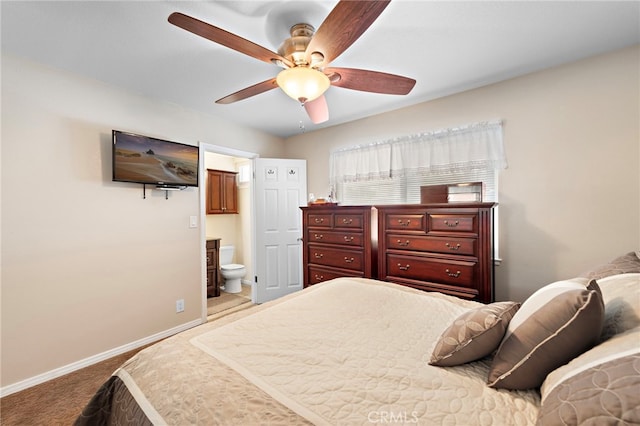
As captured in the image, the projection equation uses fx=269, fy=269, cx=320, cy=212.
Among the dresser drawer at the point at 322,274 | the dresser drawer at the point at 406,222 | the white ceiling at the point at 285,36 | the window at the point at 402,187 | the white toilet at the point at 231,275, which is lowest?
the white toilet at the point at 231,275

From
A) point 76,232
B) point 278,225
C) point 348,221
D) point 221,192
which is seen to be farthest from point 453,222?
point 221,192

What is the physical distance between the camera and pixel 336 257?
10.0 ft

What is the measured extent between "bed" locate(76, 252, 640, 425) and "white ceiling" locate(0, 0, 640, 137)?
1595mm

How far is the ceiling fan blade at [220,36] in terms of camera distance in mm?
1194

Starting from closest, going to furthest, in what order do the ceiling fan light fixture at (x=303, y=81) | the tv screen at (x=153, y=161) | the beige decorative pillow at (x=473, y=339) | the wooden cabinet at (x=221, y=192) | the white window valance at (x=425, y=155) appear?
the beige decorative pillow at (x=473, y=339), the ceiling fan light fixture at (x=303, y=81), the tv screen at (x=153, y=161), the white window valance at (x=425, y=155), the wooden cabinet at (x=221, y=192)

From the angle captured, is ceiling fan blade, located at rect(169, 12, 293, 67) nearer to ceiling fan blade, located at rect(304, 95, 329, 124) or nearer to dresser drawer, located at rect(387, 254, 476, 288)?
ceiling fan blade, located at rect(304, 95, 329, 124)

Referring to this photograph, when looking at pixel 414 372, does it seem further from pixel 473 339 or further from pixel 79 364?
pixel 79 364

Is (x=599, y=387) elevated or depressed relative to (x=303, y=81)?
depressed

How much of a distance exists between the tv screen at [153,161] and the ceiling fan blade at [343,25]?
1976mm

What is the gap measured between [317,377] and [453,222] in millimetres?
1903

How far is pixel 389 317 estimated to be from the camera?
137 centimetres

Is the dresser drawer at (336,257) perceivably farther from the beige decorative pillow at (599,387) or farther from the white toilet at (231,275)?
the beige decorative pillow at (599,387)

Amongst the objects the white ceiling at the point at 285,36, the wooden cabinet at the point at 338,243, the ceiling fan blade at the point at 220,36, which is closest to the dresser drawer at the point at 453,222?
the wooden cabinet at the point at 338,243

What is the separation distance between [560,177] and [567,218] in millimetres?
345
